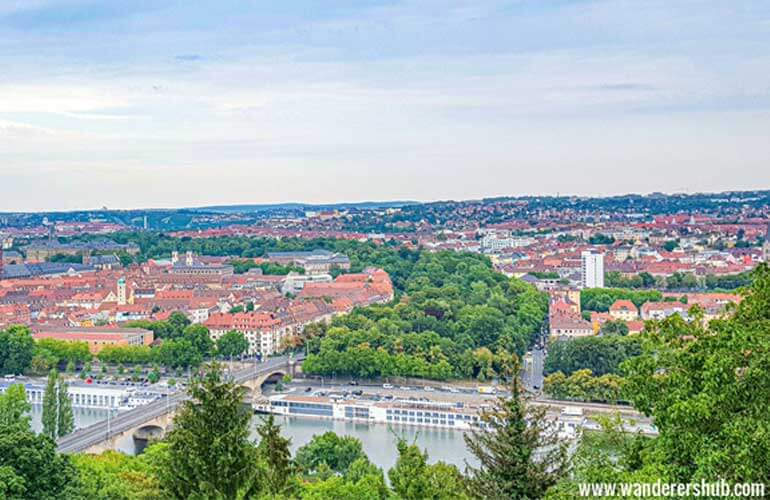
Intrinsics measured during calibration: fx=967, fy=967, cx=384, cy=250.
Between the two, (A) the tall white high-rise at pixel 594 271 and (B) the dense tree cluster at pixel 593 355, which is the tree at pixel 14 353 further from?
(A) the tall white high-rise at pixel 594 271

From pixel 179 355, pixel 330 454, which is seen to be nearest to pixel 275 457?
pixel 330 454

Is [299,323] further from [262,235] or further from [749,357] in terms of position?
[262,235]

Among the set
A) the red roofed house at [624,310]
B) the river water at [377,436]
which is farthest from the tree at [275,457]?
the red roofed house at [624,310]

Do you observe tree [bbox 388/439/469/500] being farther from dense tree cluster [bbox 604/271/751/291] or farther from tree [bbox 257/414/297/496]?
dense tree cluster [bbox 604/271/751/291]

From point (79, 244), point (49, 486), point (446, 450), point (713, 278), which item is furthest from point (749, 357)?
point (79, 244)

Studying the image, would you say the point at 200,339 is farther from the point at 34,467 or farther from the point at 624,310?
the point at 34,467

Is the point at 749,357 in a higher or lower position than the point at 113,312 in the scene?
higher
